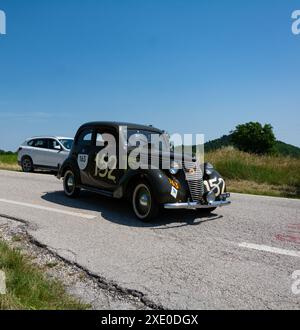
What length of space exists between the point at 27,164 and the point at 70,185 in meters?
8.33

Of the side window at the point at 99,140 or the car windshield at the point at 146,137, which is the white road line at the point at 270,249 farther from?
the side window at the point at 99,140

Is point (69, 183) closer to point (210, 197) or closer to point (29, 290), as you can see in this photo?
point (210, 197)

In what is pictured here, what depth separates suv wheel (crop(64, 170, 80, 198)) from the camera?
8.70m

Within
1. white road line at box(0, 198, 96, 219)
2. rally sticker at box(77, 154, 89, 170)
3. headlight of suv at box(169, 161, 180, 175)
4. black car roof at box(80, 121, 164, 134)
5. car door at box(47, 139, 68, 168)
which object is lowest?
white road line at box(0, 198, 96, 219)

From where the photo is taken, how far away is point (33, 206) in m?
7.81

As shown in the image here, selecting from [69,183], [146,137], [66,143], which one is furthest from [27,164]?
[146,137]

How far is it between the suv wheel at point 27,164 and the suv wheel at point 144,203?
10.7m

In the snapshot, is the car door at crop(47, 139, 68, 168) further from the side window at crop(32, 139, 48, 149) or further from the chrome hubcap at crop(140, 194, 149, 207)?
the chrome hubcap at crop(140, 194, 149, 207)

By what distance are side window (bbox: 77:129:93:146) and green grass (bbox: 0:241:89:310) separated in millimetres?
4253

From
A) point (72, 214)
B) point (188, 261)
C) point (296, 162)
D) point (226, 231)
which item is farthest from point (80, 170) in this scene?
point (296, 162)

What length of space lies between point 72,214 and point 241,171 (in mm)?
8551

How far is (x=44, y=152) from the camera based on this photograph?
15703mm

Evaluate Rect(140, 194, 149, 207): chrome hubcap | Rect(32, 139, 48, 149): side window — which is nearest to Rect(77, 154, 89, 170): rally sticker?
Rect(140, 194, 149, 207): chrome hubcap

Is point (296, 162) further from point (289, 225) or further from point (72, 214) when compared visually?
point (72, 214)
